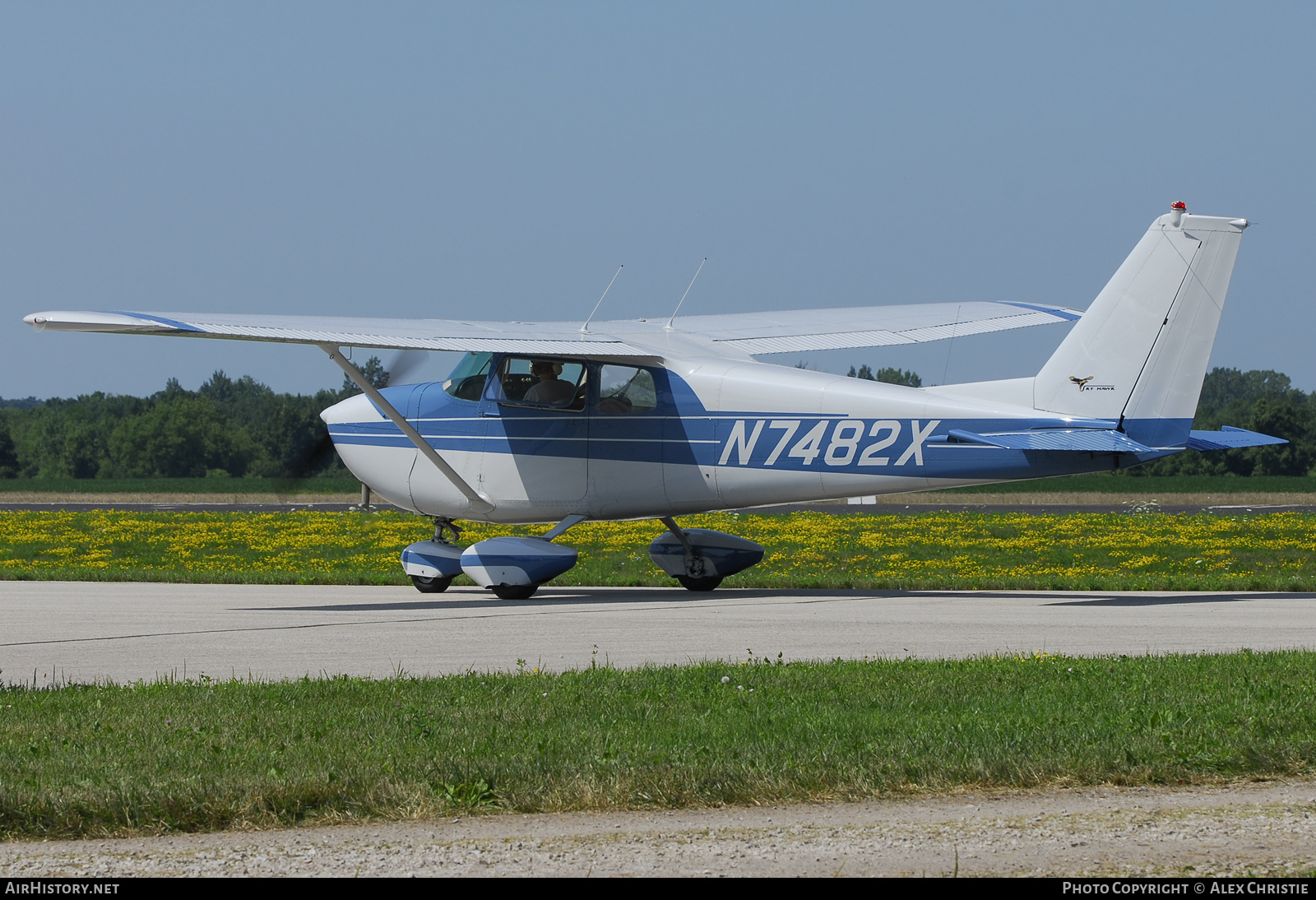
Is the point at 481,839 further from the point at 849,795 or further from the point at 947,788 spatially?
the point at 947,788

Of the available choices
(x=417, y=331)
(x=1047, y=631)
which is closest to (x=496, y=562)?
(x=417, y=331)

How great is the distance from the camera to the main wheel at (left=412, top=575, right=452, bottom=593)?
16.6 meters

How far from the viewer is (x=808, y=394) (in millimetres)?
15195

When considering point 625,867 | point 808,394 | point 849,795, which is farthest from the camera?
point 808,394

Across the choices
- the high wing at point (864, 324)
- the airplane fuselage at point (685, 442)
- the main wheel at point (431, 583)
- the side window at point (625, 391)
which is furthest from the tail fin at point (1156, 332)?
the main wheel at point (431, 583)

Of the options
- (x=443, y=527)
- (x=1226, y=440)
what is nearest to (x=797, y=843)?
(x=1226, y=440)

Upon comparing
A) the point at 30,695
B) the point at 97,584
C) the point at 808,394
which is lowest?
the point at 97,584

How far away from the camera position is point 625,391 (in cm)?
1619

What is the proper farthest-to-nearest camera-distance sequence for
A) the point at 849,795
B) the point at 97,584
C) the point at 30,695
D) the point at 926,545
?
1. the point at 926,545
2. the point at 97,584
3. the point at 30,695
4. the point at 849,795

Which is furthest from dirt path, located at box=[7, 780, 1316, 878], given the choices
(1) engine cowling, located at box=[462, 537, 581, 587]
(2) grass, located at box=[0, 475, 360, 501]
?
(2) grass, located at box=[0, 475, 360, 501]

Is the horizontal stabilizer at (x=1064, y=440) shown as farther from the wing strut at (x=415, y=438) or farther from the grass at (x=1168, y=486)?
the grass at (x=1168, y=486)

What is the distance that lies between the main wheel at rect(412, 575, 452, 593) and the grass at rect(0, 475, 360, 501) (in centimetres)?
4304

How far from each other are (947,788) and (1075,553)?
18349mm

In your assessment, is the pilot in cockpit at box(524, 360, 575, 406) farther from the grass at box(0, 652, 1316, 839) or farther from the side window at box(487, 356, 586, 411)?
the grass at box(0, 652, 1316, 839)
